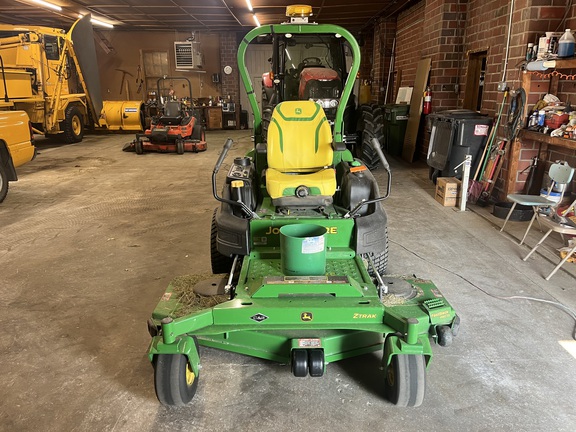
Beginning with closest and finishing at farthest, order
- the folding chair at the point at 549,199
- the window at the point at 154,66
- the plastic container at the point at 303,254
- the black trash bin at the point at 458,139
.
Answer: the plastic container at the point at 303,254 → the folding chair at the point at 549,199 → the black trash bin at the point at 458,139 → the window at the point at 154,66

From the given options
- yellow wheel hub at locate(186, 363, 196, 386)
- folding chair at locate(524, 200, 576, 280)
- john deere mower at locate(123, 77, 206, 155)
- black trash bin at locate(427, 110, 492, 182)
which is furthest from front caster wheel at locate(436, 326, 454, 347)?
john deere mower at locate(123, 77, 206, 155)

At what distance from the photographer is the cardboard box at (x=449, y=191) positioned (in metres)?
5.38

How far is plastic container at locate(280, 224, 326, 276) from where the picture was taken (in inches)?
92.3

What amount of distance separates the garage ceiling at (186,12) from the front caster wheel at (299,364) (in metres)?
9.06

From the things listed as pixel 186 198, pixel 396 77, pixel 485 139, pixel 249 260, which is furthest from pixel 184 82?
pixel 249 260

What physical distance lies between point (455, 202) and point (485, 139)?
0.92 meters

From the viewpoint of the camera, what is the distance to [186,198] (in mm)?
5898

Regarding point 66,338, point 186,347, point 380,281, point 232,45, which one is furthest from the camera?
point 232,45

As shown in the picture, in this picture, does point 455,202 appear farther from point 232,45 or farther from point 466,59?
point 232,45

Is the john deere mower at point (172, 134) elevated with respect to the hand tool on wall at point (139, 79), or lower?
lower

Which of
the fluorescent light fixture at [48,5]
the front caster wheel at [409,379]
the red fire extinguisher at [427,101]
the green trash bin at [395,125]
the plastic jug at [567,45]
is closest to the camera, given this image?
the front caster wheel at [409,379]

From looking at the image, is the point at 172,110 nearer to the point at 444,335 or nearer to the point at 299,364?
the point at 299,364

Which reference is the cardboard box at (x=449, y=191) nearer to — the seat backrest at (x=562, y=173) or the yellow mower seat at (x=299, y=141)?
the seat backrest at (x=562, y=173)

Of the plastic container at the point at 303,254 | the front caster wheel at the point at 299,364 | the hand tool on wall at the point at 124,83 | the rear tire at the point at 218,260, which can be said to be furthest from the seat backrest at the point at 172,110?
the front caster wheel at the point at 299,364
